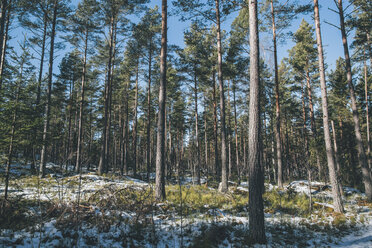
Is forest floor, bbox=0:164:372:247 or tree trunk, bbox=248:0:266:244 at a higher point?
tree trunk, bbox=248:0:266:244

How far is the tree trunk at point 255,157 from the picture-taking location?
4.59 metres

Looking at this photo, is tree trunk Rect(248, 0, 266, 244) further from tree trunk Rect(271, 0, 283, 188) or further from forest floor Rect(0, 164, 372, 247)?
tree trunk Rect(271, 0, 283, 188)

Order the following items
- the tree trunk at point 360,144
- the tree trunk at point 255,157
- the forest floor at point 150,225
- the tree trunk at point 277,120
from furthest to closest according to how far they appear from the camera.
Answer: the tree trunk at point 277,120 → the tree trunk at point 360,144 → the tree trunk at point 255,157 → the forest floor at point 150,225

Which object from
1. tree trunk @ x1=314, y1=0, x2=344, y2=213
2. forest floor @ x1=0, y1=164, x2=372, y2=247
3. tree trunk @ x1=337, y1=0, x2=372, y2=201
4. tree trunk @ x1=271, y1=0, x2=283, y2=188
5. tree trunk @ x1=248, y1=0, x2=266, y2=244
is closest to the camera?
forest floor @ x1=0, y1=164, x2=372, y2=247

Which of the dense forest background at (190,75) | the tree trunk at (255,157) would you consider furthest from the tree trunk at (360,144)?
the tree trunk at (255,157)

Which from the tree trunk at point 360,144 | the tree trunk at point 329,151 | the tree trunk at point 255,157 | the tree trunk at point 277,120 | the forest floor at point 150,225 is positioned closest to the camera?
the forest floor at point 150,225

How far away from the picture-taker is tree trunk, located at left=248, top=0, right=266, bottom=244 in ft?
15.0

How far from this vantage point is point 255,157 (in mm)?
4867

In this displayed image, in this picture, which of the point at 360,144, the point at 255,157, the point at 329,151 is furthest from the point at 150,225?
the point at 360,144

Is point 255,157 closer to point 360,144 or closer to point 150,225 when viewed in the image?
point 150,225

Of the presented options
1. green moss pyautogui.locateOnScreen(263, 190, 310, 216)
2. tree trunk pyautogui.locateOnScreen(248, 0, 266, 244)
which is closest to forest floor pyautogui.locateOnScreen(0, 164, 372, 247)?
green moss pyautogui.locateOnScreen(263, 190, 310, 216)

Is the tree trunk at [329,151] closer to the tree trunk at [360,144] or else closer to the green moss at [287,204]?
the green moss at [287,204]

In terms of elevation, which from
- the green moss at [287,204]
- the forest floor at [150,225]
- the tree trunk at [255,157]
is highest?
the tree trunk at [255,157]

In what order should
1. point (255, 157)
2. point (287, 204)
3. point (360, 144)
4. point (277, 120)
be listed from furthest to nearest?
point (277, 120) → point (360, 144) → point (287, 204) → point (255, 157)
